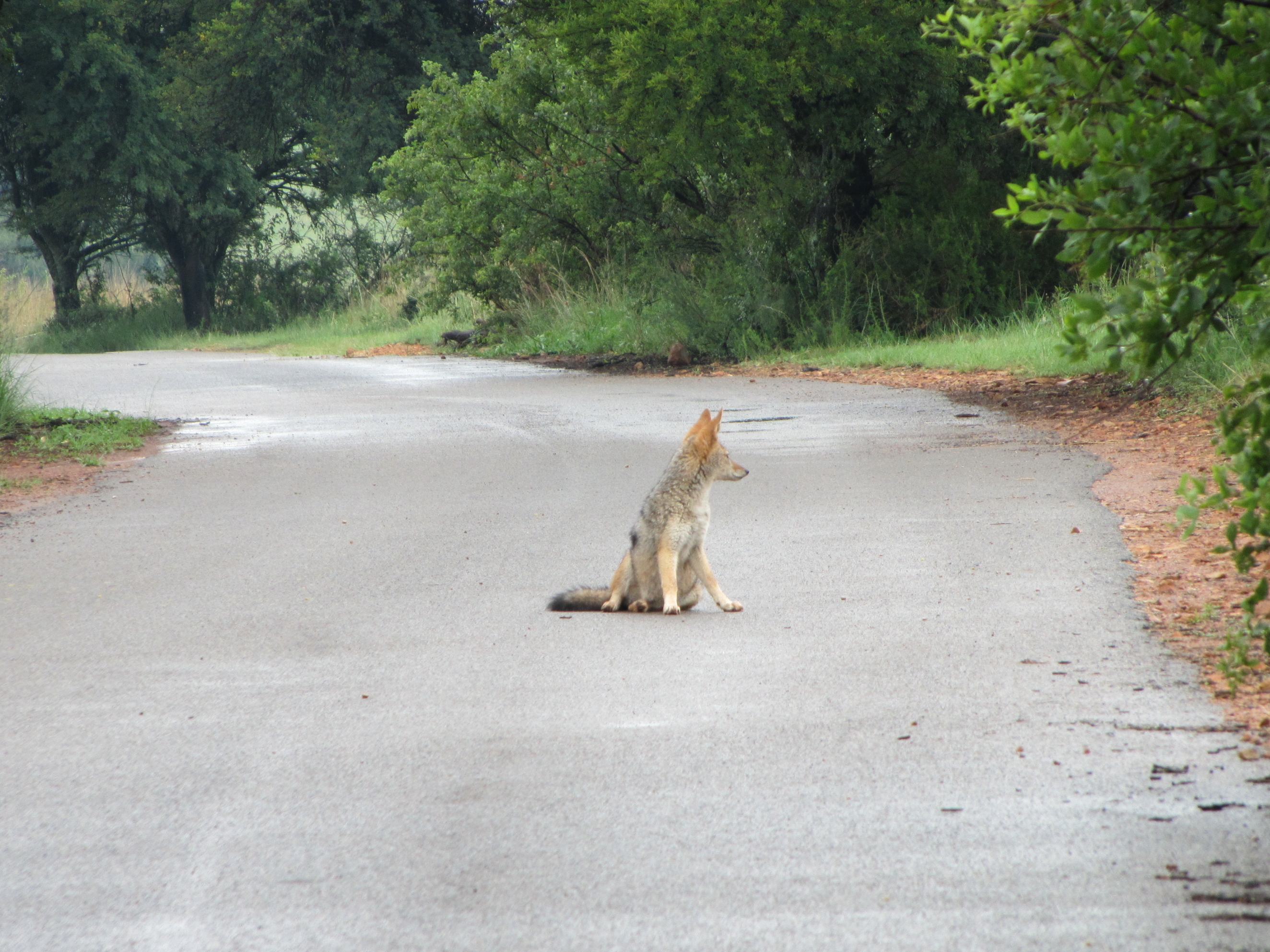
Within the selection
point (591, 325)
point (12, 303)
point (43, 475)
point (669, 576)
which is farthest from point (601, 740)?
point (591, 325)

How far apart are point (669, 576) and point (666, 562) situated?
0.07 metres

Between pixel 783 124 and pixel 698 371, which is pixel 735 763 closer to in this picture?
pixel 698 371

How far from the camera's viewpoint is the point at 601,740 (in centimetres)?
505

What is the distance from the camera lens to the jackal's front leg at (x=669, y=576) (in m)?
7.20

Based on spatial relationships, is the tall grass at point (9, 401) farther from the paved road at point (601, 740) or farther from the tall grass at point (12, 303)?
the paved road at point (601, 740)

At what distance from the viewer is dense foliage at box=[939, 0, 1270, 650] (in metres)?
3.71

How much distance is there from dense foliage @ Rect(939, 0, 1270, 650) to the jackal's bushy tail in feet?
12.0

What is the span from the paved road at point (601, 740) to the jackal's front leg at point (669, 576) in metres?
0.18

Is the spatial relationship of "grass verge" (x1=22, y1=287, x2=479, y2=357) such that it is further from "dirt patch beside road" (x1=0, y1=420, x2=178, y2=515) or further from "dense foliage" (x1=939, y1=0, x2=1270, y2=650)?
"dense foliage" (x1=939, y1=0, x2=1270, y2=650)

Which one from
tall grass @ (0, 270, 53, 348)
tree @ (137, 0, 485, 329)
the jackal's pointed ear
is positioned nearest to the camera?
the jackal's pointed ear

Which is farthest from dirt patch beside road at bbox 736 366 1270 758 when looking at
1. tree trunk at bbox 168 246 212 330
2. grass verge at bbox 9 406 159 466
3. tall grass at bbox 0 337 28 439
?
tree trunk at bbox 168 246 212 330

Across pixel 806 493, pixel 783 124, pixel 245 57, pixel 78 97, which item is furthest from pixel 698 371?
pixel 78 97

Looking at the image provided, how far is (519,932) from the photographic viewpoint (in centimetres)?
356

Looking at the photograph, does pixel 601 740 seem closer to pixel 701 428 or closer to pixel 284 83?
pixel 701 428
